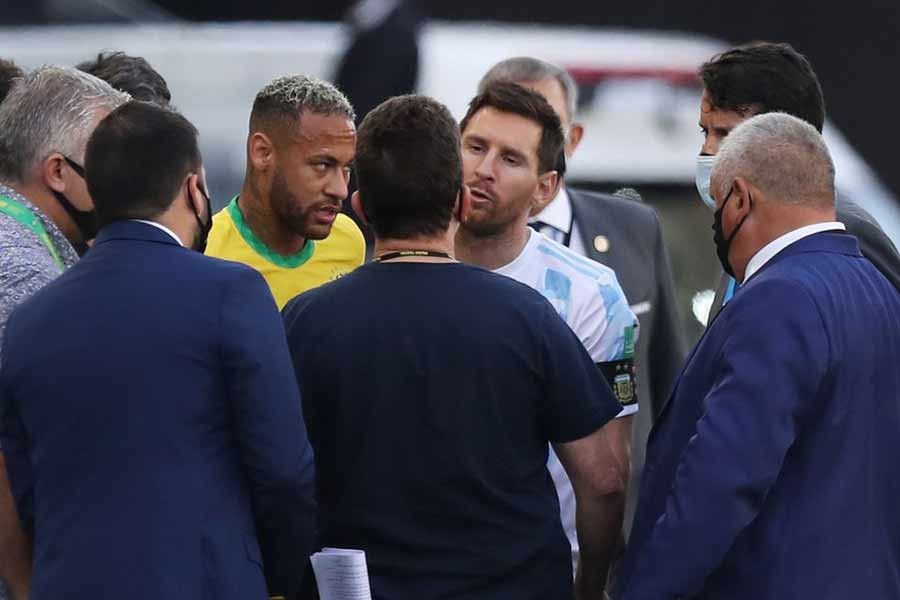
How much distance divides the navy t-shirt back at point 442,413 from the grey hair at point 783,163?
1.42 ft

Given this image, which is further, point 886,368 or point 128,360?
point 886,368

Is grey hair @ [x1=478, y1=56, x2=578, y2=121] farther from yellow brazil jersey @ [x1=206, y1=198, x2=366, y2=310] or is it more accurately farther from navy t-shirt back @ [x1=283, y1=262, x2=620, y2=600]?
navy t-shirt back @ [x1=283, y1=262, x2=620, y2=600]

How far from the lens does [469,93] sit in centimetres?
610

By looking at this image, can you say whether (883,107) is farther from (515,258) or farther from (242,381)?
(242,381)

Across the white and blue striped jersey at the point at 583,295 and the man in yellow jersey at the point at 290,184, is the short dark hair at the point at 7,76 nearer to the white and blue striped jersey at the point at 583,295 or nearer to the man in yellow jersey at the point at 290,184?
the man in yellow jersey at the point at 290,184

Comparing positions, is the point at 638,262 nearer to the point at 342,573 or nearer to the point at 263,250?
the point at 263,250

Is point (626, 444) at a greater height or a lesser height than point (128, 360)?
lesser

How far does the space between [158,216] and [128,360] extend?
10.0 inches

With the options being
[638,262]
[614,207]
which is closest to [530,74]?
[614,207]

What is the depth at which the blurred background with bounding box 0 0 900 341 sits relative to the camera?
5895 mm

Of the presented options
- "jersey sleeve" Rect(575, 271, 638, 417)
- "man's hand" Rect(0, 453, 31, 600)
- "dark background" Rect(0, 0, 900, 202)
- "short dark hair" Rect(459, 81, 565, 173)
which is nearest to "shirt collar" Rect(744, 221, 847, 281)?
Answer: "jersey sleeve" Rect(575, 271, 638, 417)

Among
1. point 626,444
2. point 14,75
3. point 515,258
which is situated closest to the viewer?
point 626,444

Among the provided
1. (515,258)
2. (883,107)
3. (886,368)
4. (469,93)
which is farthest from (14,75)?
(883,107)

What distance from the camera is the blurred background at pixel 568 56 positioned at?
5.89 meters
